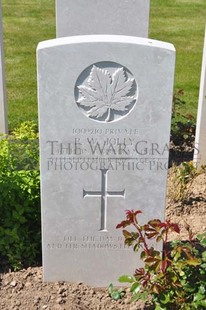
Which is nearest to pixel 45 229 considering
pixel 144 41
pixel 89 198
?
pixel 89 198

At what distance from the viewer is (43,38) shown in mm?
10883

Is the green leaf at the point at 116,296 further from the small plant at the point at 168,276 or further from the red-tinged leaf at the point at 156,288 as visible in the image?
the red-tinged leaf at the point at 156,288

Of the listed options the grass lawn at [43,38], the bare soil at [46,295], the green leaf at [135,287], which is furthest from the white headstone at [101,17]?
the green leaf at [135,287]

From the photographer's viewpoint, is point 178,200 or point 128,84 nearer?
point 128,84

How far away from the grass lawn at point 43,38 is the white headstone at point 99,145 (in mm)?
3300

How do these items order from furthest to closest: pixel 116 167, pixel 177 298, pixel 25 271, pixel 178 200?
pixel 178 200 < pixel 25 271 < pixel 116 167 < pixel 177 298

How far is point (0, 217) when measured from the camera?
4.03m

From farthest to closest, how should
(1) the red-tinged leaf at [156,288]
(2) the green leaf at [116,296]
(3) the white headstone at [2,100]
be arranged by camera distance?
(3) the white headstone at [2,100] < (2) the green leaf at [116,296] < (1) the red-tinged leaf at [156,288]

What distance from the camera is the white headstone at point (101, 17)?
5.31 m

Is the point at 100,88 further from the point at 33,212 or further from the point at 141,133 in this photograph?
the point at 33,212

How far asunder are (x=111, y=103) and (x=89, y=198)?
65 centimetres

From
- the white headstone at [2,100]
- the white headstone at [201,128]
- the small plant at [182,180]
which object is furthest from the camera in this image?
the white headstone at [2,100]

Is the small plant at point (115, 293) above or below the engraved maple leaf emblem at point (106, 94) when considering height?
below

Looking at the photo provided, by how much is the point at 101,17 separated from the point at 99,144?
225 cm
